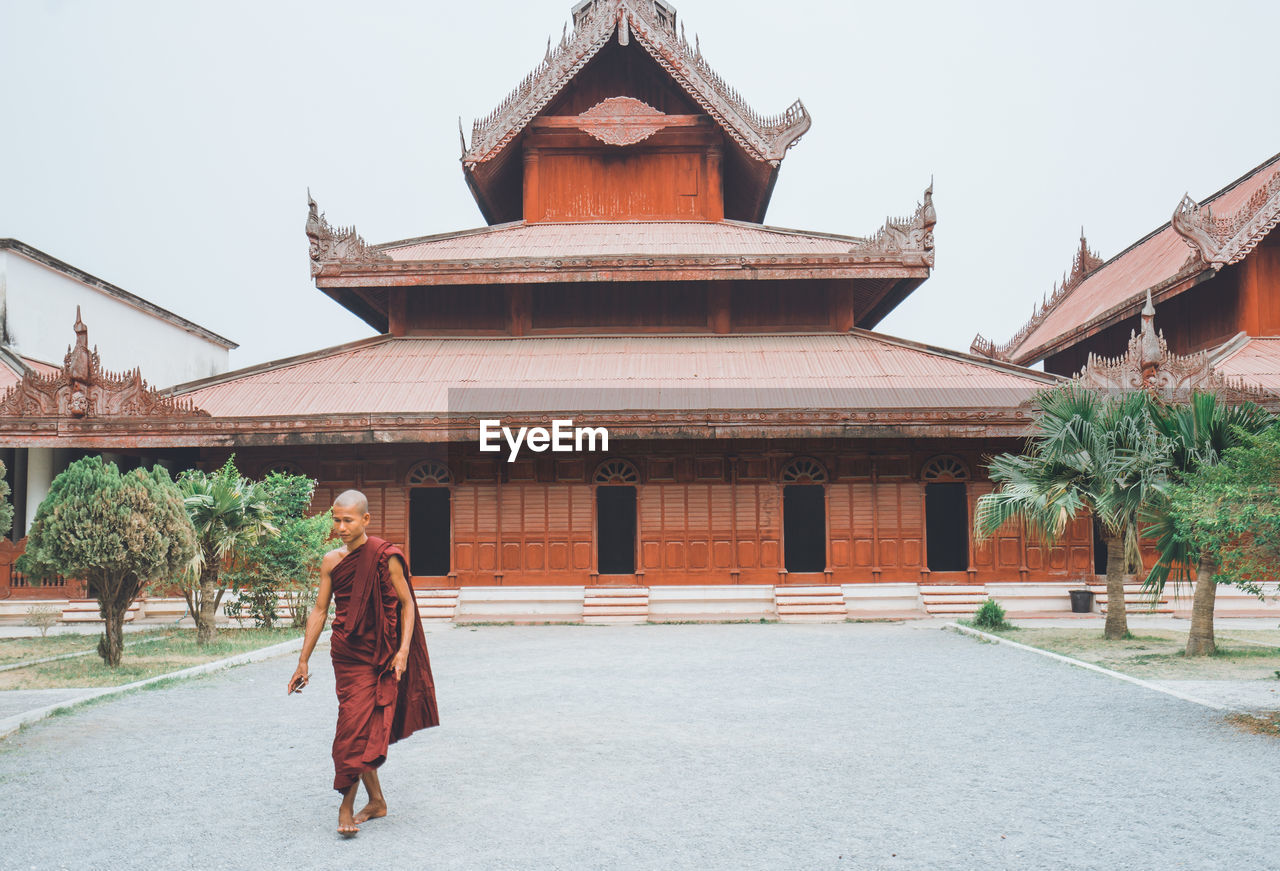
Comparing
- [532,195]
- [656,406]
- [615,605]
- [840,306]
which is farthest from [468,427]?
[532,195]

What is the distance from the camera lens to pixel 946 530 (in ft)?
76.6

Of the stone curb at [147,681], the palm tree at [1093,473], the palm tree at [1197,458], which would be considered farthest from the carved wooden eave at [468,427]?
the palm tree at [1197,458]

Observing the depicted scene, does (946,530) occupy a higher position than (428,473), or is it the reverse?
(428,473)

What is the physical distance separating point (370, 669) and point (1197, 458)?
9911 millimetres

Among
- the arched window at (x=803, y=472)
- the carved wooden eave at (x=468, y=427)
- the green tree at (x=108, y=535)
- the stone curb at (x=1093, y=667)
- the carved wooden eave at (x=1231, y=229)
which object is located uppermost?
the carved wooden eave at (x=1231, y=229)

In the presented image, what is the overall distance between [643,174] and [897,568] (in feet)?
39.6

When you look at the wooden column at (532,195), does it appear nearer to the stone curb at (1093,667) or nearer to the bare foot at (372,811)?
the stone curb at (1093,667)

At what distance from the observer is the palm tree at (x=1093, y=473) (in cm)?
1291

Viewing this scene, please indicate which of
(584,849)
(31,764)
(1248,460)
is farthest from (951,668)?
(31,764)

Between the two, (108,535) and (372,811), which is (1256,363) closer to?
(372,811)

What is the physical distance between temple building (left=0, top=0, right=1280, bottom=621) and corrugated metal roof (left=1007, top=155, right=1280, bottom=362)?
1.56m

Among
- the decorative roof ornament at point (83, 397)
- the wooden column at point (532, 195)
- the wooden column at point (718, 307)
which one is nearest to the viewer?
the decorative roof ornament at point (83, 397)

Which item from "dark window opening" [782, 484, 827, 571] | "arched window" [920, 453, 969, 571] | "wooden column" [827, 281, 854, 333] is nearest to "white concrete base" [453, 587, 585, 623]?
"dark window opening" [782, 484, 827, 571]

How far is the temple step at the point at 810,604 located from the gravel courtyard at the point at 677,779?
764cm
